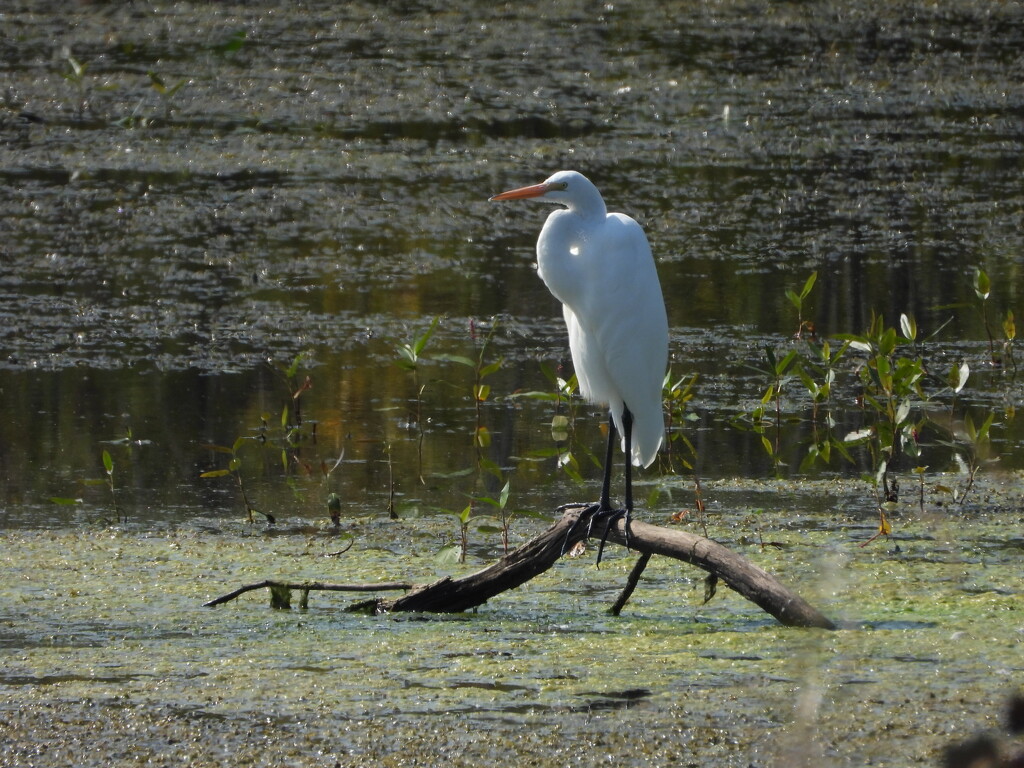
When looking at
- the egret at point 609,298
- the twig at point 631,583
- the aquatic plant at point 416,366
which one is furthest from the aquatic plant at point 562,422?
the twig at point 631,583

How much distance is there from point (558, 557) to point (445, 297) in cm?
364

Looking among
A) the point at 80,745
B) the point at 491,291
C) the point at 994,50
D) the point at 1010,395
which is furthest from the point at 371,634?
the point at 994,50

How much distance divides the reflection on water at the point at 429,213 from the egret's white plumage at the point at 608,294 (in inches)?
35.5

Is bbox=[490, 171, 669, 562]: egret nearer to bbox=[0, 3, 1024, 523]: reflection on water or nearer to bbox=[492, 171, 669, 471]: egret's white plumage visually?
bbox=[492, 171, 669, 471]: egret's white plumage

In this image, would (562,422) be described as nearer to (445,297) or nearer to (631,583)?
(445,297)

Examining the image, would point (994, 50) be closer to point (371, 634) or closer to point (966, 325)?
point (966, 325)

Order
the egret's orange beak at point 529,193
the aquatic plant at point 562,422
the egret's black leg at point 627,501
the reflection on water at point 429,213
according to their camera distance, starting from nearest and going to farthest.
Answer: the egret's black leg at point 627,501
the egret's orange beak at point 529,193
the aquatic plant at point 562,422
the reflection on water at point 429,213

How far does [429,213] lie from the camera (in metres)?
8.61

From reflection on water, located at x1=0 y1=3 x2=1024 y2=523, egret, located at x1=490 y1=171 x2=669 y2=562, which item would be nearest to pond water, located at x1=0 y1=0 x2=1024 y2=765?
reflection on water, located at x1=0 y1=3 x2=1024 y2=523

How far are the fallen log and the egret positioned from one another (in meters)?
0.27

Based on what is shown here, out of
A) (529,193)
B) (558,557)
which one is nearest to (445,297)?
(529,193)

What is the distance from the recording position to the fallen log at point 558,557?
376 cm

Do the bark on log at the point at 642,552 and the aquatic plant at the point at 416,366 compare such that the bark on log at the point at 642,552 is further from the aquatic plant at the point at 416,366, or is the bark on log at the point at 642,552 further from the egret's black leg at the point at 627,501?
the aquatic plant at the point at 416,366

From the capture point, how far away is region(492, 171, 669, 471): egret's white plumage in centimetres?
427
